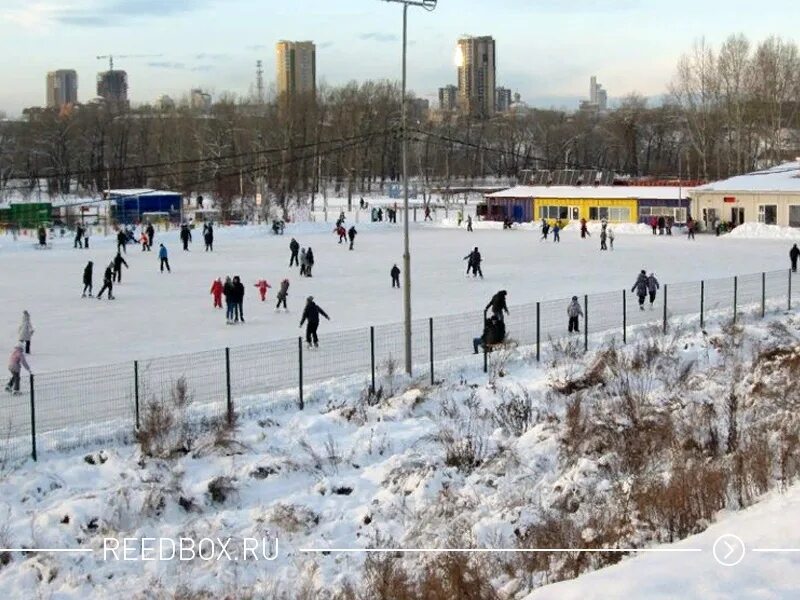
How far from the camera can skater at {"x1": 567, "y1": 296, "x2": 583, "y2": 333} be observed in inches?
791

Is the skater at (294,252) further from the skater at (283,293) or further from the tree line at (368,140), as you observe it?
the tree line at (368,140)

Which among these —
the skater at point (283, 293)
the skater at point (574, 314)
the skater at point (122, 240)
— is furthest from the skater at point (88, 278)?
the skater at point (574, 314)

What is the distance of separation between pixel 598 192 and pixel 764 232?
1283 cm

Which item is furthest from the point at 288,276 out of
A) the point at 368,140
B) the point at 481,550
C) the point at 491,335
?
the point at 368,140

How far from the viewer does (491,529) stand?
9.91 meters

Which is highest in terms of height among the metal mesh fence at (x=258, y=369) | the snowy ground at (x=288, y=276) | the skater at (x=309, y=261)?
the skater at (x=309, y=261)

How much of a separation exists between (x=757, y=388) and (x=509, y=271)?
18.1 metres

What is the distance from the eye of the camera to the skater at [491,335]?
1816 cm

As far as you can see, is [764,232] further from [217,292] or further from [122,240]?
[217,292]

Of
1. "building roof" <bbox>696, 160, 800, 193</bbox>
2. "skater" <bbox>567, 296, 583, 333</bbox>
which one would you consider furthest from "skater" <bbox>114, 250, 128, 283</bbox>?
"building roof" <bbox>696, 160, 800, 193</bbox>

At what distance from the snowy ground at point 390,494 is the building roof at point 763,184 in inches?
1501

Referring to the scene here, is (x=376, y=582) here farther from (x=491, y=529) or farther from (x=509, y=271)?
(x=509, y=271)

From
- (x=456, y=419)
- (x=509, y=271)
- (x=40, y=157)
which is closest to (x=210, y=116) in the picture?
(x=40, y=157)

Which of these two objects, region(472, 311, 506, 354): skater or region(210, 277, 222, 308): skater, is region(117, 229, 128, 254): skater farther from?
region(472, 311, 506, 354): skater
